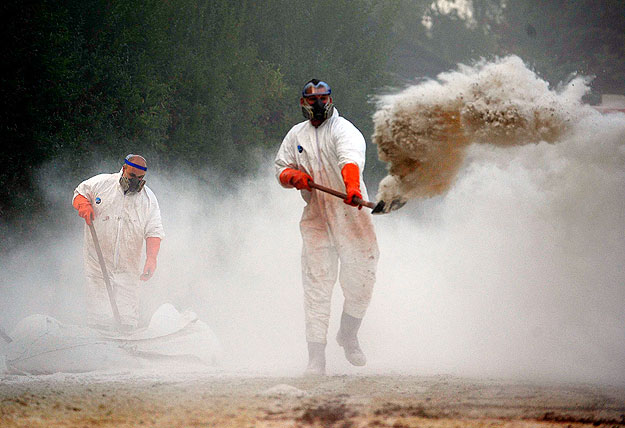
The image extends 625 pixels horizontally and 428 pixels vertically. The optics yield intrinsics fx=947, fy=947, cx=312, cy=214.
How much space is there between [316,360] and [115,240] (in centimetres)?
271

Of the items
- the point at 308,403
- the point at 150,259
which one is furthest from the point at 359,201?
the point at 150,259

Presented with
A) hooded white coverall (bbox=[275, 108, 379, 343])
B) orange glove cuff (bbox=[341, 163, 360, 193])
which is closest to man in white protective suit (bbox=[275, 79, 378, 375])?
hooded white coverall (bbox=[275, 108, 379, 343])

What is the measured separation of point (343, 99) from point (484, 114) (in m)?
9.76

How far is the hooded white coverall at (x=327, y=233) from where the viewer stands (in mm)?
6859

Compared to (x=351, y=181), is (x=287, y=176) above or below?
above

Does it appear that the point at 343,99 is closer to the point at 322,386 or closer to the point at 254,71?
the point at 254,71

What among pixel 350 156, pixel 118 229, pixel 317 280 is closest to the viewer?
pixel 350 156

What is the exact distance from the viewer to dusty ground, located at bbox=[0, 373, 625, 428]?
4.47 meters

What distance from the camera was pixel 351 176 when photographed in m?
6.45

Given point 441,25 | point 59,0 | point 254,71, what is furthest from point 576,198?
point 441,25

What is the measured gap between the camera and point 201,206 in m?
12.3

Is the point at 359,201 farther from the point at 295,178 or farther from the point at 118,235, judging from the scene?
the point at 118,235

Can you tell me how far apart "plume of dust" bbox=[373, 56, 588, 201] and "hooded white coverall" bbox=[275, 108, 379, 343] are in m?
0.32

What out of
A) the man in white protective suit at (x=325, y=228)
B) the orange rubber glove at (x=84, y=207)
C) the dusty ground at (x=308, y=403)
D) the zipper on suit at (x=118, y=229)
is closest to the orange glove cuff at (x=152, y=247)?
the zipper on suit at (x=118, y=229)
